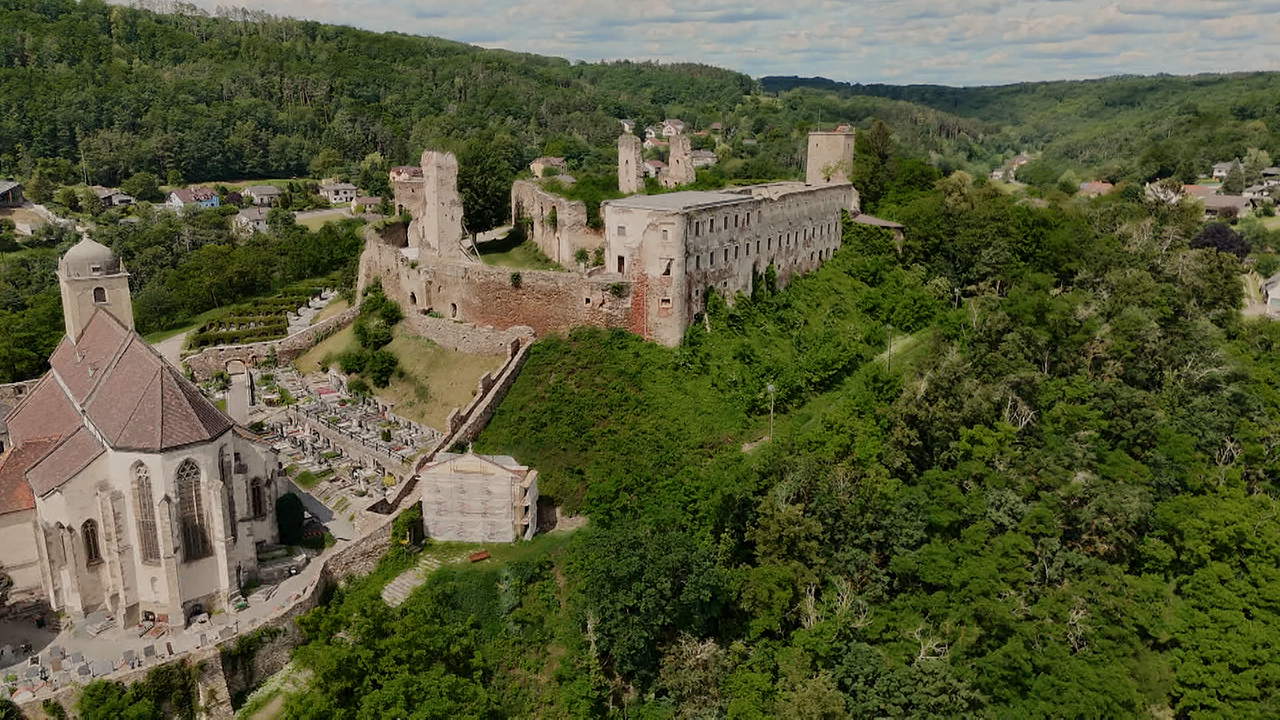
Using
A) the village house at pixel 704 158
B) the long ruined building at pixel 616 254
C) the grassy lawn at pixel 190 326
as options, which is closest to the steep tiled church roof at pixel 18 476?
the long ruined building at pixel 616 254

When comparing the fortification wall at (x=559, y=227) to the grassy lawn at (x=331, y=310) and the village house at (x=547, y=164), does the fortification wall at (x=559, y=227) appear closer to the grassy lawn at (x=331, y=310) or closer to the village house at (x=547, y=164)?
the grassy lawn at (x=331, y=310)

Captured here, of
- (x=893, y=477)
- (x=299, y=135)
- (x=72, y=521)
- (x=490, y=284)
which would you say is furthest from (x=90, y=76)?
(x=893, y=477)

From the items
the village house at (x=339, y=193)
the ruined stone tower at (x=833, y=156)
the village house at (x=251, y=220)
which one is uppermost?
the ruined stone tower at (x=833, y=156)

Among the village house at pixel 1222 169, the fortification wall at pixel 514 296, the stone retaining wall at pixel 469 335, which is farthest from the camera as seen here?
the village house at pixel 1222 169

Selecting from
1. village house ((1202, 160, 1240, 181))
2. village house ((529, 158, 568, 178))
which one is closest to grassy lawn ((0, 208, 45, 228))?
village house ((529, 158, 568, 178))

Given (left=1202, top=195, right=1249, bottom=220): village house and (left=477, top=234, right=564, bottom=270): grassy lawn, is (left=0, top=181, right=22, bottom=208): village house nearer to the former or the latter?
(left=477, top=234, right=564, bottom=270): grassy lawn

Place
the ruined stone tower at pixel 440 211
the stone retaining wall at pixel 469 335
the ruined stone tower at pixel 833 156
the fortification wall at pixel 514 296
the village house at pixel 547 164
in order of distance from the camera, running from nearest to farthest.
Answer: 1. the fortification wall at pixel 514 296
2. the stone retaining wall at pixel 469 335
3. the ruined stone tower at pixel 440 211
4. the ruined stone tower at pixel 833 156
5. the village house at pixel 547 164

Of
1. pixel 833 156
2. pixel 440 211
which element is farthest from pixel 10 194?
pixel 833 156

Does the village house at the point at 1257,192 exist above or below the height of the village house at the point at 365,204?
above
